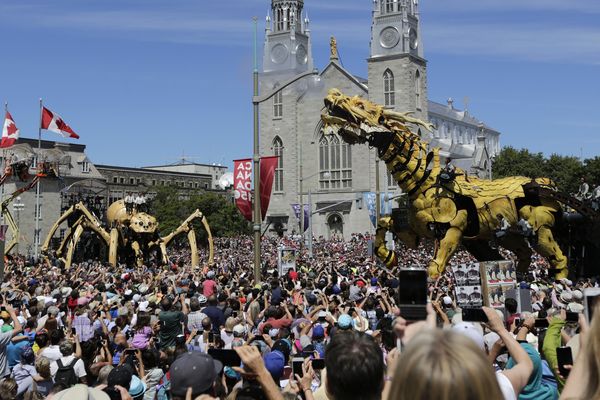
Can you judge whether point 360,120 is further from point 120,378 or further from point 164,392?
point 120,378

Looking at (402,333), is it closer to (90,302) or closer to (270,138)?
(90,302)

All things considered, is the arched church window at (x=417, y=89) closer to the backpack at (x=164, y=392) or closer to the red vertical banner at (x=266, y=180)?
the red vertical banner at (x=266, y=180)

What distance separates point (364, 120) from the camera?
760 inches

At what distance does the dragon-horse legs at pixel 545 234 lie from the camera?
20.1 meters

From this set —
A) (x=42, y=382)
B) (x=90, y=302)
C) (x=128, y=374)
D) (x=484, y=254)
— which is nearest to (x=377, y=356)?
(x=128, y=374)

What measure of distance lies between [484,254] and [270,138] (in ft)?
216

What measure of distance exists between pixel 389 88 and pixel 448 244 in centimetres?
6334

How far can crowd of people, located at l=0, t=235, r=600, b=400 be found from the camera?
2537 mm

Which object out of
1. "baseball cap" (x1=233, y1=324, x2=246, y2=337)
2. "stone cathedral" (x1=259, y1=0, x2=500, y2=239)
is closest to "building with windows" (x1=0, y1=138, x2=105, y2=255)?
"stone cathedral" (x1=259, y1=0, x2=500, y2=239)

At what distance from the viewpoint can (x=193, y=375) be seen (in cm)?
448

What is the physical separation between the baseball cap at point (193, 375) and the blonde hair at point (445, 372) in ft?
7.20

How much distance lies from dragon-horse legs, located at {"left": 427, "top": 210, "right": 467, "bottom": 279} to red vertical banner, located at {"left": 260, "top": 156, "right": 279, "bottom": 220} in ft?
14.0

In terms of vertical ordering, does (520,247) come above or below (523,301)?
above

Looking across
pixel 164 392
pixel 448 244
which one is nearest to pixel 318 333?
pixel 164 392
